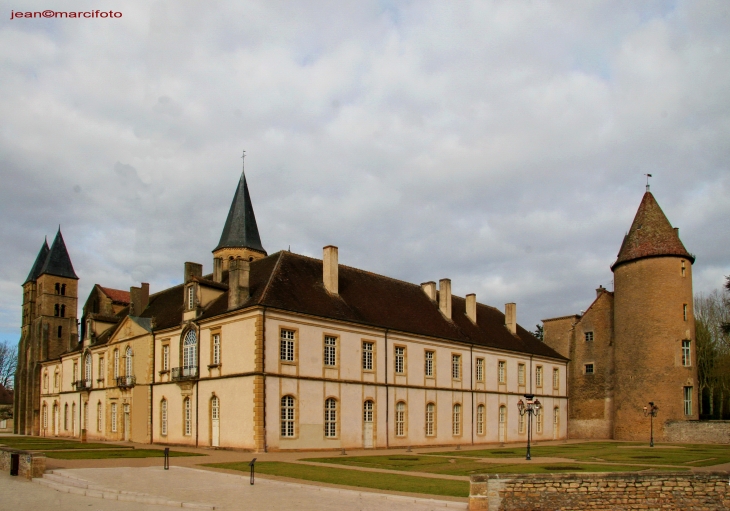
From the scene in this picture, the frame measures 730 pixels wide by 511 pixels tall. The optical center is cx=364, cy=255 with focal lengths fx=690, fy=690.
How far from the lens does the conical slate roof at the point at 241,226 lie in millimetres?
53438

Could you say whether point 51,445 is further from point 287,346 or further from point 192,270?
point 287,346

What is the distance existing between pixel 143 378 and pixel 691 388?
33368 mm

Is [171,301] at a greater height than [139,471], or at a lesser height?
greater

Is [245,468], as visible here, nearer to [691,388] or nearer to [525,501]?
[525,501]

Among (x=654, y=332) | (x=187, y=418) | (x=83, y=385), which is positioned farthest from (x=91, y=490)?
(x=654, y=332)

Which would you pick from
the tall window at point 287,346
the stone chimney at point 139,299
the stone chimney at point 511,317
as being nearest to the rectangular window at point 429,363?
the tall window at point 287,346

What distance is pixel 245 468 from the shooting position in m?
22.2

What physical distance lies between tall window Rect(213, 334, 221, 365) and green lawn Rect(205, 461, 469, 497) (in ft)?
32.4

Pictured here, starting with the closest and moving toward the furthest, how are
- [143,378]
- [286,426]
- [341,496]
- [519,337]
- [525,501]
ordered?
[525,501], [341,496], [286,426], [143,378], [519,337]

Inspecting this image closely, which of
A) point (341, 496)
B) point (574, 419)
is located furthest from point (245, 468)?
point (574, 419)

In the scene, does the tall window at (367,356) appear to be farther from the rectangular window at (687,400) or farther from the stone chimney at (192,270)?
the rectangular window at (687,400)

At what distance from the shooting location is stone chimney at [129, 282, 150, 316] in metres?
42.9

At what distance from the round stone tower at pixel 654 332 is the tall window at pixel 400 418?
16841 mm

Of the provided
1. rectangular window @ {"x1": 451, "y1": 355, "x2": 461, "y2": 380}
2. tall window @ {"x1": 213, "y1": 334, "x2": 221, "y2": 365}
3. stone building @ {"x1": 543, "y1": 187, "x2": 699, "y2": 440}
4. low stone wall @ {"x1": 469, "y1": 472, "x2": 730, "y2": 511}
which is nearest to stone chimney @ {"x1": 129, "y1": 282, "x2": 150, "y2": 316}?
tall window @ {"x1": 213, "y1": 334, "x2": 221, "y2": 365}
